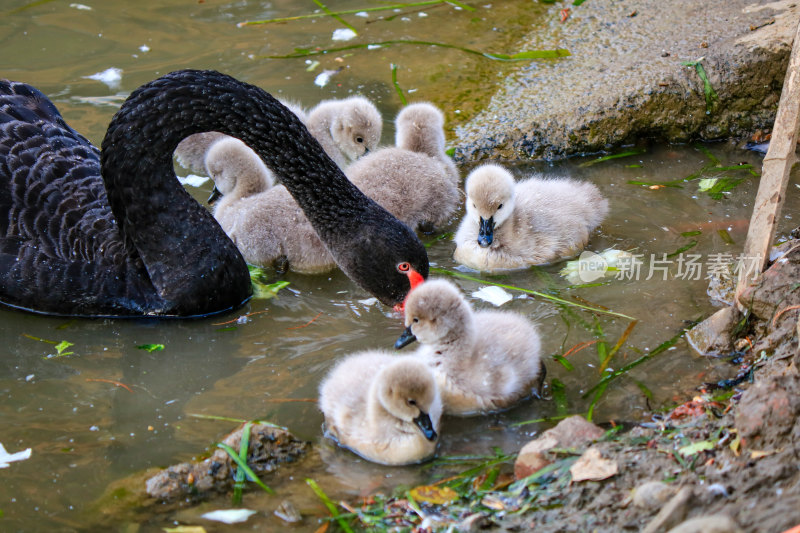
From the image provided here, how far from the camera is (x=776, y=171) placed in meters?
3.90

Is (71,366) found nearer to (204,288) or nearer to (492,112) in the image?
(204,288)

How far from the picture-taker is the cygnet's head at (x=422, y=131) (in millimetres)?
5602

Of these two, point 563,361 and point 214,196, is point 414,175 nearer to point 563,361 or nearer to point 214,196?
point 214,196

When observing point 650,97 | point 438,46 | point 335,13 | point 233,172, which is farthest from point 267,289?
point 335,13

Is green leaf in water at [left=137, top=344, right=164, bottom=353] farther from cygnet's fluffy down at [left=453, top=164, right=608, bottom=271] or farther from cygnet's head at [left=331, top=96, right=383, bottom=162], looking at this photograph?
cygnet's head at [left=331, top=96, right=383, bottom=162]

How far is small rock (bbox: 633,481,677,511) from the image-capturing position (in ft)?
9.48

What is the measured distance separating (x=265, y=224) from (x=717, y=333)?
2.57 meters

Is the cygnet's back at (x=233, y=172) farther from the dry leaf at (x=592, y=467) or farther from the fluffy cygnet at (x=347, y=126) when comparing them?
the dry leaf at (x=592, y=467)

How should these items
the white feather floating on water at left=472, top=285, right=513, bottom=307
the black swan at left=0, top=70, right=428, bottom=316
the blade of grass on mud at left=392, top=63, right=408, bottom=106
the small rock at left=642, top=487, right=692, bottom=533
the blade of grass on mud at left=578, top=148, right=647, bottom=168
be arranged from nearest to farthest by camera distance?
the small rock at left=642, top=487, right=692, bottom=533
the black swan at left=0, top=70, right=428, bottom=316
the white feather floating on water at left=472, top=285, right=513, bottom=307
the blade of grass on mud at left=578, top=148, right=647, bottom=168
the blade of grass on mud at left=392, top=63, right=408, bottom=106

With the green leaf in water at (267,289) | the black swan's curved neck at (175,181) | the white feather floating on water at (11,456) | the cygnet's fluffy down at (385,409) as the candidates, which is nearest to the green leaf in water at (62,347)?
the black swan's curved neck at (175,181)

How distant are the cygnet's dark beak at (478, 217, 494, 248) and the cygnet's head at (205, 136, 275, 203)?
1.57 m

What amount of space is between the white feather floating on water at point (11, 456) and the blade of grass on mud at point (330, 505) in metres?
1.22

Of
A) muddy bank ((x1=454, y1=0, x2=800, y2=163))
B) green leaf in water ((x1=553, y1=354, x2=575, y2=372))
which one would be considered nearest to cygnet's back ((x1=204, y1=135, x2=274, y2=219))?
muddy bank ((x1=454, y1=0, x2=800, y2=163))

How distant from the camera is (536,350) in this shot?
391 cm
